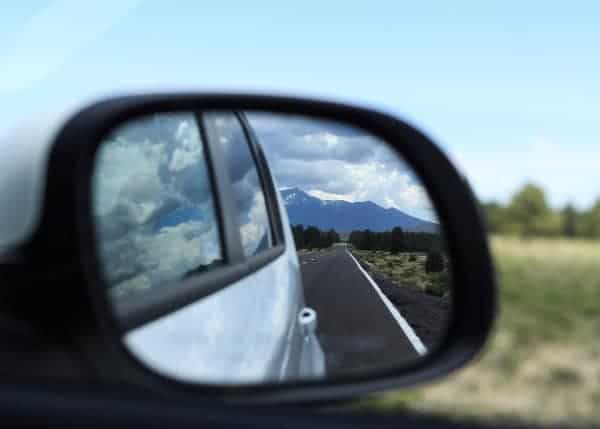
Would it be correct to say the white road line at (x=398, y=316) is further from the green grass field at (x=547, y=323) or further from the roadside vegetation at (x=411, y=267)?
the green grass field at (x=547, y=323)

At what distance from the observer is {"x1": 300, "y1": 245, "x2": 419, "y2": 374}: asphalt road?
322 cm

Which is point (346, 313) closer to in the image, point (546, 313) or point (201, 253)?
point (201, 253)

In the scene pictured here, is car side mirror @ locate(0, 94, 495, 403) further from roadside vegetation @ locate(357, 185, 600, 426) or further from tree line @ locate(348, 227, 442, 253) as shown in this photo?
roadside vegetation @ locate(357, 185, 600, 426)

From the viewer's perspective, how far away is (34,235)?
133 cm

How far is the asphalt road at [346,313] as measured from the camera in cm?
322

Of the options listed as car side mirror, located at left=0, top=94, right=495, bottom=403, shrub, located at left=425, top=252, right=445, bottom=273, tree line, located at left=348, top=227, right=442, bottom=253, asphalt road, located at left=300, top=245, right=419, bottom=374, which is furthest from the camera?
shrub, located at left=425, top=252, right=445, bottom=273

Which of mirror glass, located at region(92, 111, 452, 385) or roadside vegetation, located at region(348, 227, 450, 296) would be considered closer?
mirror glass, located at region(92, 111, 452, 385)

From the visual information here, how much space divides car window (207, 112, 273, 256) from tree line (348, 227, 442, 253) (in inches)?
29.6

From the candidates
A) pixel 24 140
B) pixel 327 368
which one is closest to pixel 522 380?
pixel 327 368

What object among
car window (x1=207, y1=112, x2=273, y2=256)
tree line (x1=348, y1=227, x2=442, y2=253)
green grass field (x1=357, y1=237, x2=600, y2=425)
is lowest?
green grass field (x1=357, y1=237, x2=600, y2=425)

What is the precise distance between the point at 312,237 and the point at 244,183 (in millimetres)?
803

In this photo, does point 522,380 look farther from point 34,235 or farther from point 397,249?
point 34,235

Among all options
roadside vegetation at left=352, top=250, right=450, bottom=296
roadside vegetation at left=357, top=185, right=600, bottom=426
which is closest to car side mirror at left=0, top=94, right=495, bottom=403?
roadside vegetation at left=352, top=250, right=450, bottom=296

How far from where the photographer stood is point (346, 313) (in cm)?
403
